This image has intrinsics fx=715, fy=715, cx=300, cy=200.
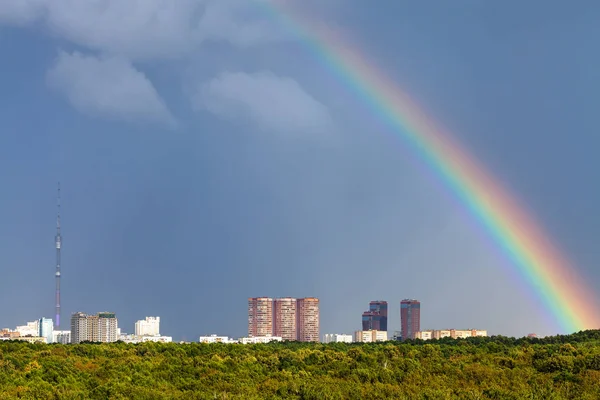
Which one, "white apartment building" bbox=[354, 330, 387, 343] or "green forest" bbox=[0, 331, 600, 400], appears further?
"white apartment building" bbox=[354, 330, 387, 343]

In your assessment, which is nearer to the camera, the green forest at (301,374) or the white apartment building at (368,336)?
the green forest at (301,374)

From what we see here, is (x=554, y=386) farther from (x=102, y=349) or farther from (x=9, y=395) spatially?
(x=102, y=349)

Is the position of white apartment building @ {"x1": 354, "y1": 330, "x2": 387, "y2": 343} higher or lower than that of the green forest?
lower

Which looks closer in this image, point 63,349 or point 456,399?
point 456,399

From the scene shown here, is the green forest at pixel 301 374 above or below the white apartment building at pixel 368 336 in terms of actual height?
above

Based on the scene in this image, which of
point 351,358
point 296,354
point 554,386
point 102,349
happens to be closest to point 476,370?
point 554,386

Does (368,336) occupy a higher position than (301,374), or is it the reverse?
(301,374)

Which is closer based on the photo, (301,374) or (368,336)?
(301,374)

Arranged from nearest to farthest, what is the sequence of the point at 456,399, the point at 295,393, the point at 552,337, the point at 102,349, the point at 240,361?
the point at 456,399
the point at 295,393
the point at 240,361
the point at 102,349
the point at 552,337
